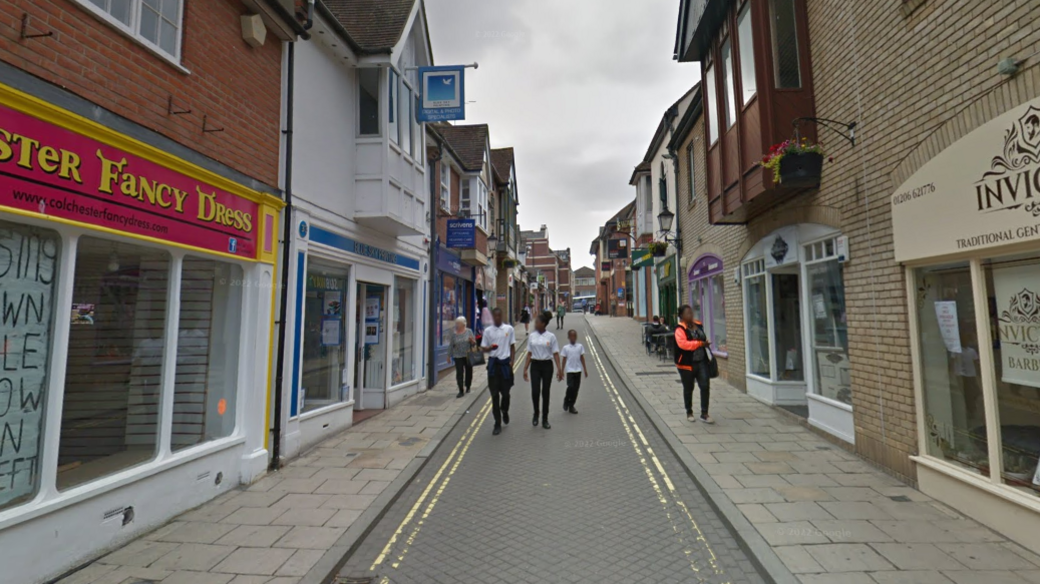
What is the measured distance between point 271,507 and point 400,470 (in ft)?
4.88

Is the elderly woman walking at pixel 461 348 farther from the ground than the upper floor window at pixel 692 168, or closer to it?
closer to it

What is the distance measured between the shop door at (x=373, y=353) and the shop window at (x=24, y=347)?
546cm

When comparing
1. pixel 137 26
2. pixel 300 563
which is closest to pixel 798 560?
pixel 300 563

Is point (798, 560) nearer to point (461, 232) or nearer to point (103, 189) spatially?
point (103, 189)

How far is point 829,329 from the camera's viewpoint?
275 inches

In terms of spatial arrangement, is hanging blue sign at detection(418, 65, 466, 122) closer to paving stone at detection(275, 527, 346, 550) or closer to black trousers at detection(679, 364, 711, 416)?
black trousers at detection(679, 364, 711, 416)

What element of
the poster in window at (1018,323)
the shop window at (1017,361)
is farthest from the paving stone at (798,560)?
the poster in window at (1018,323)

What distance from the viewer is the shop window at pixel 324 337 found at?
7.10 metres

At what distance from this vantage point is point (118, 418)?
445cm

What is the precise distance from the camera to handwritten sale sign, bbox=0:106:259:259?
3.22 metres

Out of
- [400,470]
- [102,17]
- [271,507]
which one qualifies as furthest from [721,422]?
[102,17]

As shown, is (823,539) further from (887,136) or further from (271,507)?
(271,507)

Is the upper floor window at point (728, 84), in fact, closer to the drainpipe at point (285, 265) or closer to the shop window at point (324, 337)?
the drainpipe at point (285, 265)

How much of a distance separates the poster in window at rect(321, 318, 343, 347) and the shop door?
119cm
